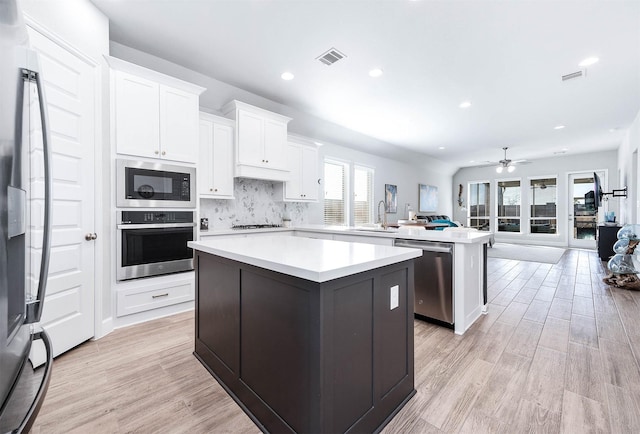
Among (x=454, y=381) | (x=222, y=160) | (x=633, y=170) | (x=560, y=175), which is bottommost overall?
(x=454, y=381)

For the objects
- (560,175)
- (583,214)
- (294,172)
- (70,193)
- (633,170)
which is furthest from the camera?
(560,175)

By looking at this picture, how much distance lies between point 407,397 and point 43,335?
1724mm

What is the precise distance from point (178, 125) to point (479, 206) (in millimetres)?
10804

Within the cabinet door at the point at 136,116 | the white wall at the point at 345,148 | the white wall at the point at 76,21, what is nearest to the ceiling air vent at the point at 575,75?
A: the white wall at the point at 345,148

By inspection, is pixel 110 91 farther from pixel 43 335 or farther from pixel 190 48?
pixel 43 335

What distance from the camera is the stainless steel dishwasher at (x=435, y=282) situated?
8.61ft

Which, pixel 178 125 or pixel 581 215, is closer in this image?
pixel 178 125

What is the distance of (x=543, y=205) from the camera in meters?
9.27

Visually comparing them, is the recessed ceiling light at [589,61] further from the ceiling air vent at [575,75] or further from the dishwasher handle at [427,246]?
the dishwasher handle at [427,246]

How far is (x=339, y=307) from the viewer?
49.3 inches

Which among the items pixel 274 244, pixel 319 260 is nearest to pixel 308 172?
pixel 274 244

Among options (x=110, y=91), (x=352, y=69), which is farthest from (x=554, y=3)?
(x=110, y=91)

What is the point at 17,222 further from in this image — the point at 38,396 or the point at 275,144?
the point at 275,144

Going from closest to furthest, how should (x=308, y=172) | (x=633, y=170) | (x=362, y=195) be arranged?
(x=308, y=172) < (x=633, y=170) < (x=362, y=195)
